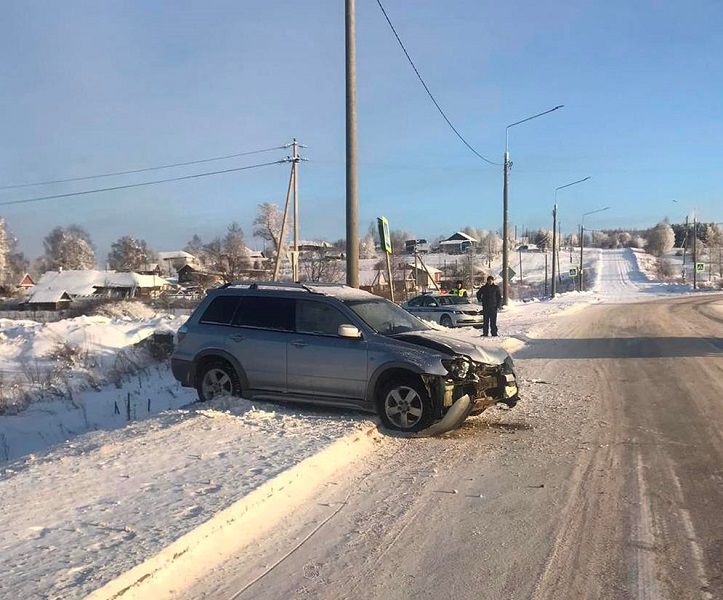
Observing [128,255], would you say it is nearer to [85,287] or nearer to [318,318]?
[85,287]

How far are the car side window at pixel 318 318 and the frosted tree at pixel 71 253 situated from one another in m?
132

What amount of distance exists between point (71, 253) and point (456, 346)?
13942cm

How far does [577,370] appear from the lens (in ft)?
44.6

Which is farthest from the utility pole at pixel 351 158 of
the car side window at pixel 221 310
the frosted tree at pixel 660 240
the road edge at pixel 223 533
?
the frosted tree at pixel 660 240

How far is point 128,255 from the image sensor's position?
5369 inches

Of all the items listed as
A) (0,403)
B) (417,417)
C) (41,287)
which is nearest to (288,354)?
(417,417)

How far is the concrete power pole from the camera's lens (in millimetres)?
13078

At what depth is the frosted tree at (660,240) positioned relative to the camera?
181 meters

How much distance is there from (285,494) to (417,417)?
2.59m

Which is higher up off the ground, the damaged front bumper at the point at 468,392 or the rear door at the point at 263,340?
the rear door at the point at 263,340

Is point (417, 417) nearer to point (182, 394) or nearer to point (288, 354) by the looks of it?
point (288, 354)

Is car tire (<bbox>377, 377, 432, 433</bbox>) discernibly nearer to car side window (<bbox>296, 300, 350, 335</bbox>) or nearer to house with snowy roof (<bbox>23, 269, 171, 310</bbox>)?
car side window (<bbox>296, 300, 350, 335</bbox>)

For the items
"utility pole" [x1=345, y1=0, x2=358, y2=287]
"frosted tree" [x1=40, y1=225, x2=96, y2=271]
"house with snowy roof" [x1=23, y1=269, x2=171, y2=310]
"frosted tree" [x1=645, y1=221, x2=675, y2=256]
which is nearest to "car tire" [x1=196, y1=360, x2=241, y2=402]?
"utility pole" [x1=345, y1=0, x2=358, y2=287]

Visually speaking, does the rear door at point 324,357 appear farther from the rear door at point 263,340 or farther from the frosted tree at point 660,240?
the frosted tree at point 660,240
